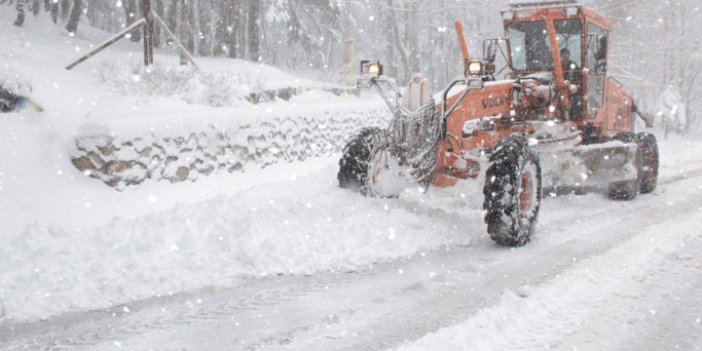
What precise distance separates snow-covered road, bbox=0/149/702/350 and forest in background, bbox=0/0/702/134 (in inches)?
563

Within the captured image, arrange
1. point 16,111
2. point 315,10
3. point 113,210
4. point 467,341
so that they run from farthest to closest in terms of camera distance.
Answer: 1. point 315,10
2. point 16,111
3. point 113,210
4. point 467,341

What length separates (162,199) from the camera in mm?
7957

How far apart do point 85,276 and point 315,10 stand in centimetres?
2615

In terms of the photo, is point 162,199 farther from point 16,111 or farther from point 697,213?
point 697,213

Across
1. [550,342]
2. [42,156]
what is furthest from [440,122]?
[42,156]

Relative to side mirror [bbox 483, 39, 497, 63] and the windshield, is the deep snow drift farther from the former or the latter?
the windshield

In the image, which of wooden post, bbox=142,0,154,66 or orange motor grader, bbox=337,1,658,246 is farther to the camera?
wooden post, bbox=142,0,154,66

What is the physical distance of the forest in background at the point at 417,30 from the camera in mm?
24109

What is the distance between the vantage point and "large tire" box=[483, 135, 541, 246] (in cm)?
624

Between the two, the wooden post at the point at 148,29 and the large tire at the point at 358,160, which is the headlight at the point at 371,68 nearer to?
the large tire at the point at 358,160

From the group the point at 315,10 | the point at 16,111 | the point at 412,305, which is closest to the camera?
the point at 412,305

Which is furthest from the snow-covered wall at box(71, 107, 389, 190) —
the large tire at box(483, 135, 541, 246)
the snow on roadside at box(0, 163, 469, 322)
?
the large tire at box(483, 135, 541, 246)

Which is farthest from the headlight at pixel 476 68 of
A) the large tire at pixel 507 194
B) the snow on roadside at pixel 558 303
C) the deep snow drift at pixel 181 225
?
the snow on roadside at pixel 558 303

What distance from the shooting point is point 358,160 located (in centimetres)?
781
